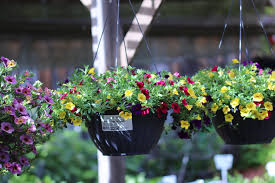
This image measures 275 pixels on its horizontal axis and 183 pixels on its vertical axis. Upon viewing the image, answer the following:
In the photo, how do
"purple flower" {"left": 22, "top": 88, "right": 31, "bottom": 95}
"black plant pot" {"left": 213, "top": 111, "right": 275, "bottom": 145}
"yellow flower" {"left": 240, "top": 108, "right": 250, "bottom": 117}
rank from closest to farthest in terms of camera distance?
"purple flower" {"left": 22, "top": 88, "right": 31, "bottom": 95}
"yellow flower" {"left": 240, "top": 108, "right": 250, "bottom": 117}
"black plant pot" {"left": 213, "top": 111, "right": 275, "bottom": 145}

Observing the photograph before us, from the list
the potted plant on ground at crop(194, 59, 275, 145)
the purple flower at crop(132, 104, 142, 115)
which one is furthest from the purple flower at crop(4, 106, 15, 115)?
the potted plant on ground at crop(194, 59, 275, 145)

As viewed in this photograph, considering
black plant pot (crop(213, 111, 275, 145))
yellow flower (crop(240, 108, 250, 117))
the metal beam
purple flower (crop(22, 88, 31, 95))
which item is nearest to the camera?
purple flower (crop(22, 88, 31, 95))

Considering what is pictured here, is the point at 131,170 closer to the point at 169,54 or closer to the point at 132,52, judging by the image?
the point at 169,54

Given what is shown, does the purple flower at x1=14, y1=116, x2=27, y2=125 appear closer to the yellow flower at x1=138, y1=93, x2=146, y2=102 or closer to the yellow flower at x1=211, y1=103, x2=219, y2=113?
the yellow flower at x1=138, y1=93, x2=146, y2=102

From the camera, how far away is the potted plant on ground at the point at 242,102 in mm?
1651

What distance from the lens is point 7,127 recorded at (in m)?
1.45

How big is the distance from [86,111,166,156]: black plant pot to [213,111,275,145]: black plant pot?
0.35m

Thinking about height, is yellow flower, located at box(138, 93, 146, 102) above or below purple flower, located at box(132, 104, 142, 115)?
above

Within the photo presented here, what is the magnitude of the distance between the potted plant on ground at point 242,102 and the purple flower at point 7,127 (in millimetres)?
760

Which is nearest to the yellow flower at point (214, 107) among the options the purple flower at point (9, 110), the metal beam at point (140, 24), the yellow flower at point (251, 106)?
the yellow flower at point (251, 106)

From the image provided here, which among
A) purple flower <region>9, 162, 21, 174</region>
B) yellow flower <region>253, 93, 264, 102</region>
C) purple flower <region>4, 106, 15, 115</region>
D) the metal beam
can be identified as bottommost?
purple flower <region>9, 162, 21, 174</region>

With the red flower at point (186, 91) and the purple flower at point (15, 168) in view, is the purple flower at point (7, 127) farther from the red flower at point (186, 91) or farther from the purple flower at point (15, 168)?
the red flower at point (186, 91)

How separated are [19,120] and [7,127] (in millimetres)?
48

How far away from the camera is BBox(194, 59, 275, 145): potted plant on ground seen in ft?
5.42
